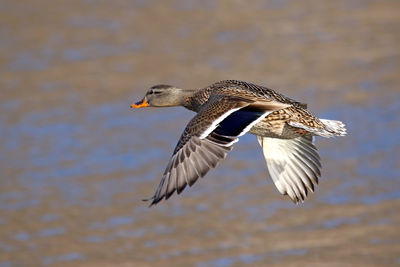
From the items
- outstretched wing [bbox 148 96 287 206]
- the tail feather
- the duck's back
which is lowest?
outstretched wing [bbox 148 96 287 206]

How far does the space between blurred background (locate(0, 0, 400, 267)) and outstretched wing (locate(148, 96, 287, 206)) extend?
214 centimetres

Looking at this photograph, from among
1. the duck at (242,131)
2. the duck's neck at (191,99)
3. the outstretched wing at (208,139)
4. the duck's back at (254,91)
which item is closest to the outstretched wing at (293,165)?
the duck at (242,131)

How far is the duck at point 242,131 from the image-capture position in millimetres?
6508

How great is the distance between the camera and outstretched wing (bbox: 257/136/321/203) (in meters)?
7.95

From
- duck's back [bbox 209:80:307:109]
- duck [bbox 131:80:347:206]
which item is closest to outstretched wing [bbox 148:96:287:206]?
duck [bbox 131:80:347:206]

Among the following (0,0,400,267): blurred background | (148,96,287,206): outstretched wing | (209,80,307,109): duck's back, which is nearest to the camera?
(148,96,287,206): outstretched wing

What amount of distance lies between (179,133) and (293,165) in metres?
3.25

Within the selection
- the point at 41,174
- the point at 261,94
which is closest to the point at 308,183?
the point at 261,94

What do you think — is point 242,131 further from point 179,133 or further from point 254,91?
point 179,133

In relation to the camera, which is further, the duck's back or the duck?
the duck's back

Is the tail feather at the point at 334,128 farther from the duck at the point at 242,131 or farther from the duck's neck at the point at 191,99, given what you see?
the duck's neck at the point at 191,99

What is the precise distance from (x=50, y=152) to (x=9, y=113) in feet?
3.77

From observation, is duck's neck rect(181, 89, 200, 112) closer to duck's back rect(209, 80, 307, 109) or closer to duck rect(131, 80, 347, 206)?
duck rect(131, 80, 347, 206)

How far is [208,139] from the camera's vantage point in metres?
6.66
